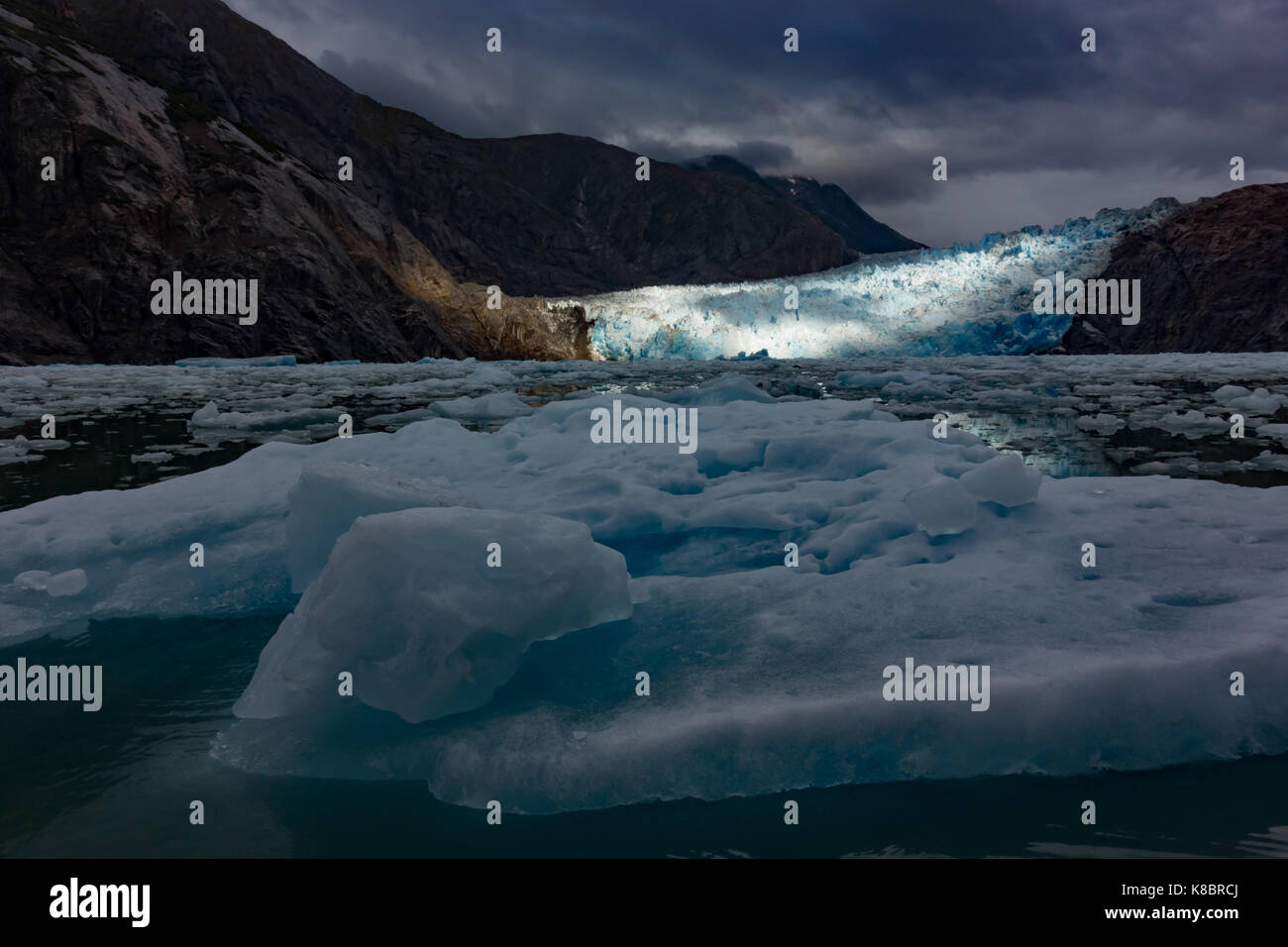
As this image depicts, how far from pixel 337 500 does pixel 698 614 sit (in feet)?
6.35

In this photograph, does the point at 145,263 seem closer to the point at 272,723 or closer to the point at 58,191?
the point at 58,191

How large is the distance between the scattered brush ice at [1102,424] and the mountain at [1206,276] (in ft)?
160

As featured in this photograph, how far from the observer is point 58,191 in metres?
38.5

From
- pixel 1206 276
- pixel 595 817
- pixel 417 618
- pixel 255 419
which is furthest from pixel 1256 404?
pixel 1206 276

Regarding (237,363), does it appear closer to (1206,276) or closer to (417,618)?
(417,618)

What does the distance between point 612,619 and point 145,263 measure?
148 feet

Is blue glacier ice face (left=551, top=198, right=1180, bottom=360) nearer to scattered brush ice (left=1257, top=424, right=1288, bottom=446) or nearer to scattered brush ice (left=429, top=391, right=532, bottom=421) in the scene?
scattered brush ice (left=1257, top=424, right=1288, bottom=446)

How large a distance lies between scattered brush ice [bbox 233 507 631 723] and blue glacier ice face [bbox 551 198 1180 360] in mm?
47205

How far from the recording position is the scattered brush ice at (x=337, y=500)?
387cm

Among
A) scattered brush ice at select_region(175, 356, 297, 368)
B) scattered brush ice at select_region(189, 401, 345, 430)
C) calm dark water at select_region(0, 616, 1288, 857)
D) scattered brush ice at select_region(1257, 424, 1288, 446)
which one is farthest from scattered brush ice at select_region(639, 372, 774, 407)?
scattered brush ice at select_region(175, 356, 297, 368)

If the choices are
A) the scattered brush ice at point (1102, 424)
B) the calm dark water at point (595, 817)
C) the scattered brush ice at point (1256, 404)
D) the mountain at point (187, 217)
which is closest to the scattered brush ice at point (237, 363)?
the mountain at point (187, 217)

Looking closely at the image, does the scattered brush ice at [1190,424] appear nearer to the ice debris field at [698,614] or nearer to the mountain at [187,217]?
the ice debris field at [698,614]

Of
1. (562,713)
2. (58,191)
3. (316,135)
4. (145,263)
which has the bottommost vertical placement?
(562,713)
